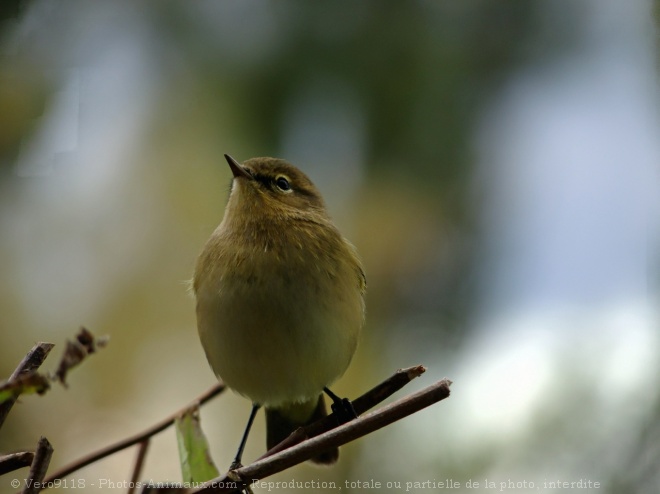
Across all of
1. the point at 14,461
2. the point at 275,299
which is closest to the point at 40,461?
the point at 14,461

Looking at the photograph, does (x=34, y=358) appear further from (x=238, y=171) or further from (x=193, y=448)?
(x=238, y=171)

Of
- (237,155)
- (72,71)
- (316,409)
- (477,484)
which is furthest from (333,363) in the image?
(72,71)

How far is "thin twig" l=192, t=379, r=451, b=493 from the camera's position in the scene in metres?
0.72

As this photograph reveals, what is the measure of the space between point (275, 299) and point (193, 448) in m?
0.50

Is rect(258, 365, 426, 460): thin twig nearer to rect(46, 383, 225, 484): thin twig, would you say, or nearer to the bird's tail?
rect(46, 383, 225, 484): thin twig

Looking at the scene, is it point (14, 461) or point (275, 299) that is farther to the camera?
point (275, 299)

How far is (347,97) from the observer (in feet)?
11.5

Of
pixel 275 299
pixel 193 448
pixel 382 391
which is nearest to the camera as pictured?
pixel 382 391

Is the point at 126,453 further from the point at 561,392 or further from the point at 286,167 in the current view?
the point at 561,392

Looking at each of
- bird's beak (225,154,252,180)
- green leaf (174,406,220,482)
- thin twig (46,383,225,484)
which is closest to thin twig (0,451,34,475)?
thin twig (46,383,225,484)

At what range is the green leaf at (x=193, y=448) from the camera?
129cm

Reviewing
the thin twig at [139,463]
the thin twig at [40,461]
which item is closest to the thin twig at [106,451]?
the thin twig at [139,463]

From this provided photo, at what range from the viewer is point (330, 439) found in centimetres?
Answer: 72

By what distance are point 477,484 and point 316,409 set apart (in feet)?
2.03
